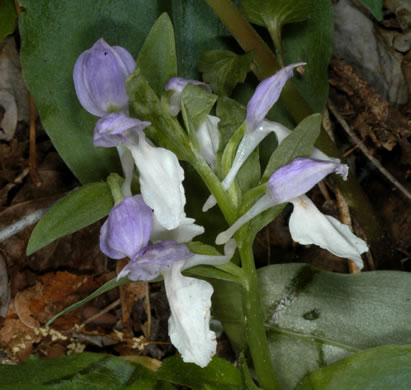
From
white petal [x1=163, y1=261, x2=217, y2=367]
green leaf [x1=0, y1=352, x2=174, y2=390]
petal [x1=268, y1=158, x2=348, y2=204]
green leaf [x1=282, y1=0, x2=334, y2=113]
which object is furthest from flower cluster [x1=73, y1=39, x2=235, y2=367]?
green leaf [x1=282, y1=0, x2=334, y2=113]

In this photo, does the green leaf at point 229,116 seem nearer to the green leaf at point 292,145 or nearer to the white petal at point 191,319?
the green leaf at point 292,145

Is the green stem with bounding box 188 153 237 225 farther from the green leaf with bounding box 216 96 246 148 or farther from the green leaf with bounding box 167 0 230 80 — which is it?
the green leaf with bounding box 167 0 230 80

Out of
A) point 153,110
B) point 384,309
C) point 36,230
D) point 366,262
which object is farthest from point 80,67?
point 366,262

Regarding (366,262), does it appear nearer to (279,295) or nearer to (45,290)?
(279,295)

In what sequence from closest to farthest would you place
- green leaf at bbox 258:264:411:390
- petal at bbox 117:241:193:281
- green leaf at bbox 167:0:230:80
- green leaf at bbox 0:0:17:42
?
petal at bbox 117:241:193:281 < green leaf at bbox 258:264:411:390 < green leaf at bbox 167:0:230:80 < green leaf at bbox 0:0:17:42

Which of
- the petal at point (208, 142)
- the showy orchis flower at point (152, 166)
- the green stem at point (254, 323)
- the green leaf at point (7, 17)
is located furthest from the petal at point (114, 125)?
the green leaf at point (7, 17)
